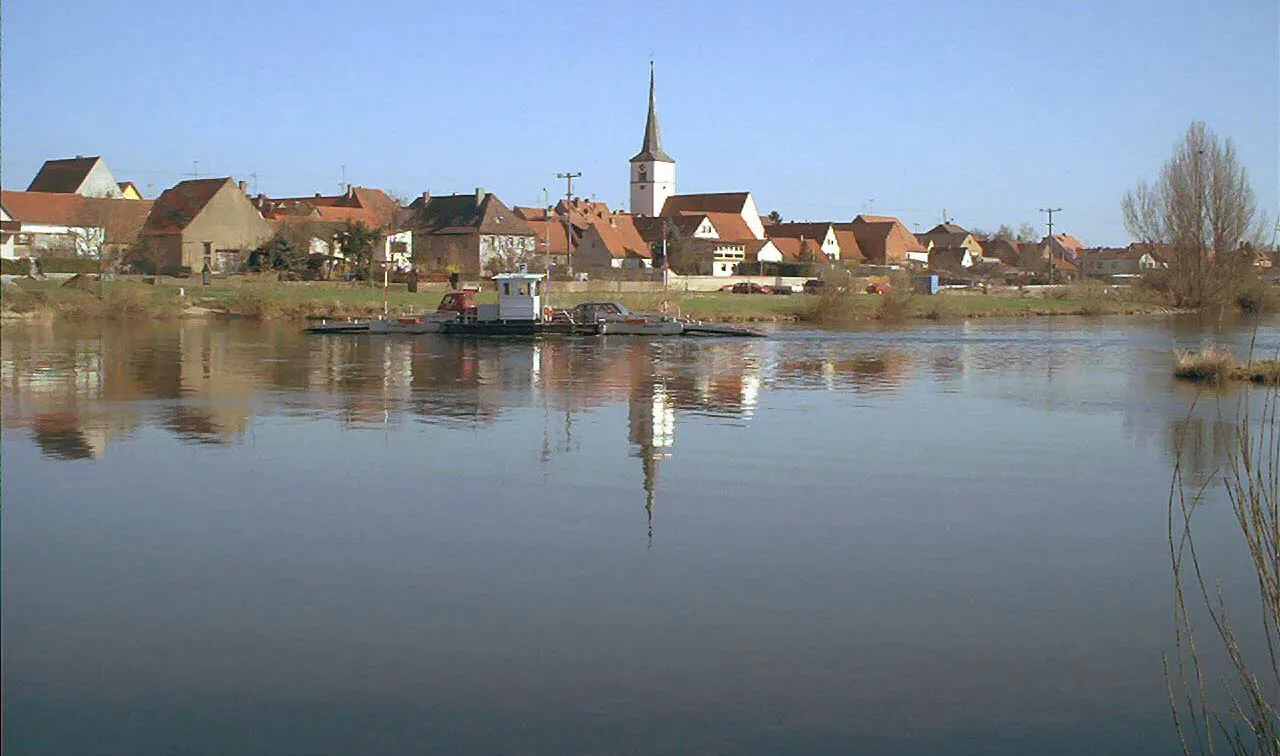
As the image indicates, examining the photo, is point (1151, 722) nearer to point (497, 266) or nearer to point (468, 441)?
point (468, 441)

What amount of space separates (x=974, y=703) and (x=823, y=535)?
5254 millimetres

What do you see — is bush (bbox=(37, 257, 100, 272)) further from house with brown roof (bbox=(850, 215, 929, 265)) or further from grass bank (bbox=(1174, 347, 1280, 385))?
house with brown roof (bbox=(850, 215, 929, 265))

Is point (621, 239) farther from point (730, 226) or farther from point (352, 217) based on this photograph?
point (352, 217)

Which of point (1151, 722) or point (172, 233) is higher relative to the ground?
point (172, 233)

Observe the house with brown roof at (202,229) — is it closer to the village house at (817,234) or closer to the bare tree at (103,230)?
the bare tree at (103,230)

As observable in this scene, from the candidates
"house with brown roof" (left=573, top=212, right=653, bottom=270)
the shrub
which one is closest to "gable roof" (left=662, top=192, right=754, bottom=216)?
"house with brown roof" (left=573, top=212, right=653, bottom=270)

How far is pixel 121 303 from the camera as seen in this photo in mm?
60344

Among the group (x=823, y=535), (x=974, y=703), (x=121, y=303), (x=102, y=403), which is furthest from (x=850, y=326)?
(x=974, y=703)

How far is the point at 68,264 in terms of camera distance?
65625mm

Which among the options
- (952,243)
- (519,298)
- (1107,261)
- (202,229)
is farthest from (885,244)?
(519,298)

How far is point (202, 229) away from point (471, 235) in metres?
25.6

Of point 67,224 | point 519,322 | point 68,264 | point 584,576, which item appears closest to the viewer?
point 584,576

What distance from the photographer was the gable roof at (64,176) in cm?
8138

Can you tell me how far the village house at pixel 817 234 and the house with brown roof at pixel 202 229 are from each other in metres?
69.7
